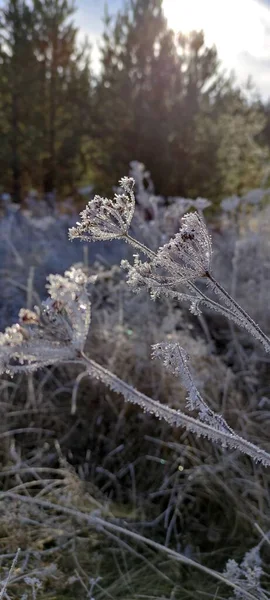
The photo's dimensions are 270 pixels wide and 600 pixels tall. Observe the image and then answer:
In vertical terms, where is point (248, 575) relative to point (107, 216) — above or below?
below

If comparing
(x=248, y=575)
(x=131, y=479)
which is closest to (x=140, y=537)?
(x=248, y=575)

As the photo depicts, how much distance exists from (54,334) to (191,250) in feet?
0.94

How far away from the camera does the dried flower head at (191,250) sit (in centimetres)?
76

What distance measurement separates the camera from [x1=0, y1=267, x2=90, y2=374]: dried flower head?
87 centimetres

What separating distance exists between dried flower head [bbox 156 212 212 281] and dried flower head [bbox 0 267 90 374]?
0.60 feet

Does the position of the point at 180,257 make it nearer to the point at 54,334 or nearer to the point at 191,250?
the point at 191,250

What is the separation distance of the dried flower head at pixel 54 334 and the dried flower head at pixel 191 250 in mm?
184

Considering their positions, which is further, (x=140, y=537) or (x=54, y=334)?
(x=140, y=537)

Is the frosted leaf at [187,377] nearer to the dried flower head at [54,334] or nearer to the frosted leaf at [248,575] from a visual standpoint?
the dried flower head at [54,334]

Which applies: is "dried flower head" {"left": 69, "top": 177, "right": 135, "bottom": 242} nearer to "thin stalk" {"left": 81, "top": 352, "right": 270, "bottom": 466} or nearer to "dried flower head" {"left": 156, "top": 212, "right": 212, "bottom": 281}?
"dried flower head" {"left": 156, "top": 212, "right": 212, "bottom": 281}

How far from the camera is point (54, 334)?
3.05 feet

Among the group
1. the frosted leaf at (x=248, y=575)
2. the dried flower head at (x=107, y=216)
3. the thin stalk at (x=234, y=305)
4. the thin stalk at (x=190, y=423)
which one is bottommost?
the frosted leaf at (x=248, y=575)

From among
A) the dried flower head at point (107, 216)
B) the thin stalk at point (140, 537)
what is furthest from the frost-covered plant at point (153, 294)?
the thin stalk at point (140, 537)

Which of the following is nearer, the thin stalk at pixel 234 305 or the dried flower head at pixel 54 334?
the thin stalk at pixel 234 305
